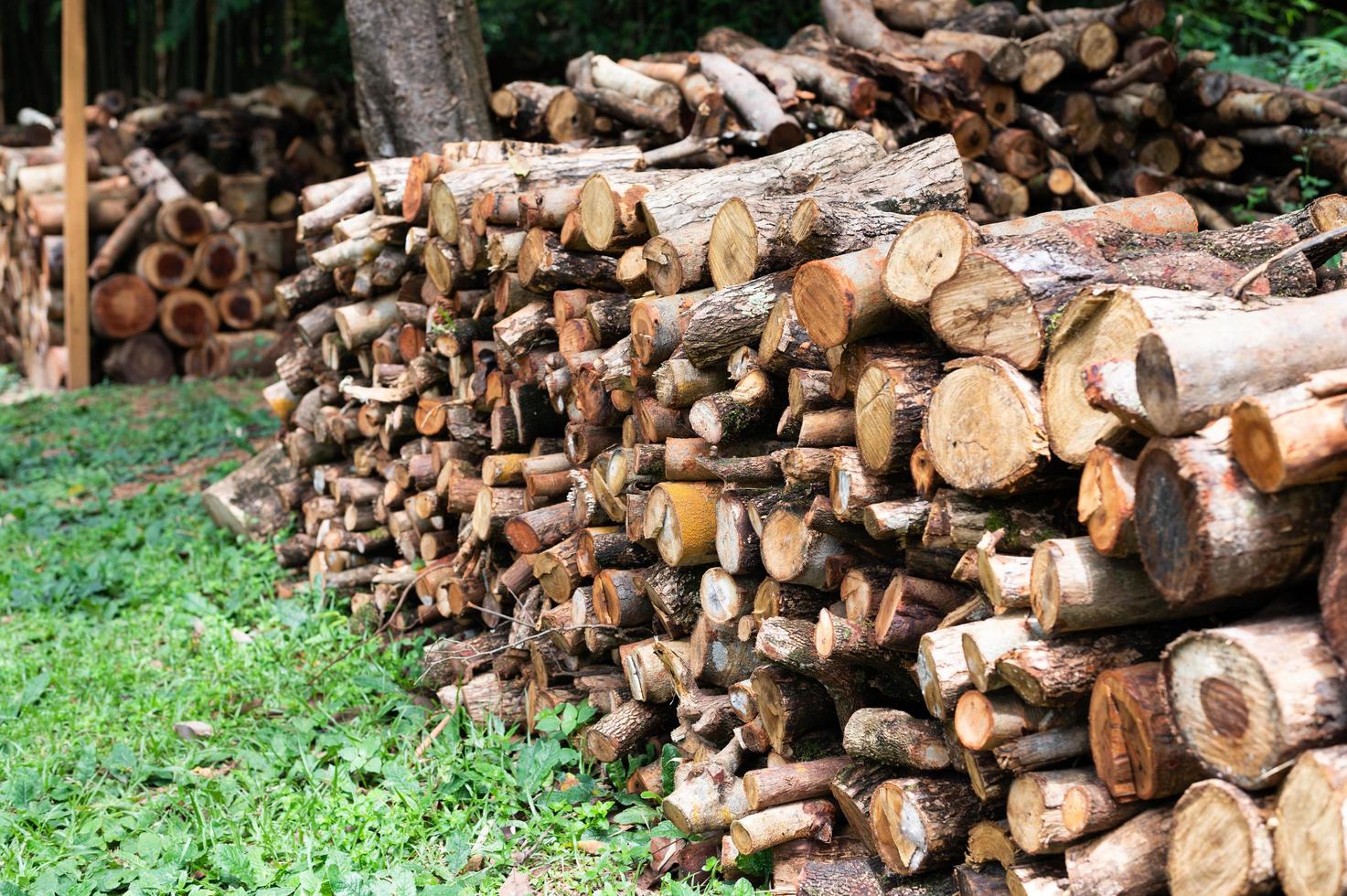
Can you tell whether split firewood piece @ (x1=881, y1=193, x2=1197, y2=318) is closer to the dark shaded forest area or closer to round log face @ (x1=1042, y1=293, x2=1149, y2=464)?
round log face @ (x1=1042, y1=293, x2=1149, y2=464)

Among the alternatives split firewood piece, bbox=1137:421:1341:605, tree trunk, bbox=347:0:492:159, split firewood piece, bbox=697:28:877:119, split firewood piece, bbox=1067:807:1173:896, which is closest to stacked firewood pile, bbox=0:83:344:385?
tree trunk, bbox=347:0:492:159

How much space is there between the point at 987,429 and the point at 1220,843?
828 mm

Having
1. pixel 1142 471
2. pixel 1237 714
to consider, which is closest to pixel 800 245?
pixel 1142 471

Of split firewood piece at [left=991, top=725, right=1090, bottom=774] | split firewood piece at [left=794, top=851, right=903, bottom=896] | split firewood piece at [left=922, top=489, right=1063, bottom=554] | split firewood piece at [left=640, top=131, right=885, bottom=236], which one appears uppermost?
split firewood piece at [left=640, top=131, right=885, bottom=236]

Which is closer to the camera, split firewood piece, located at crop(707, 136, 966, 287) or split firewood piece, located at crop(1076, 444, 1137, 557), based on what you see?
split firewood piece, located at crop(1076, 444, 1137, 557)

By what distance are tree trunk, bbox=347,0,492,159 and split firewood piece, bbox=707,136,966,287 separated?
3.86 m

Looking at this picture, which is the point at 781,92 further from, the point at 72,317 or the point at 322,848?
the point at 72,317

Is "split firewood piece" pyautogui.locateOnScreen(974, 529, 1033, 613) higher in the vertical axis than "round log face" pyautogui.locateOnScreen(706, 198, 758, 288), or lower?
lower

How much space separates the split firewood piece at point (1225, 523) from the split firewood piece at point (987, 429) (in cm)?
36

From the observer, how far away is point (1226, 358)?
6.09 feet

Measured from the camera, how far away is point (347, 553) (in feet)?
17.8

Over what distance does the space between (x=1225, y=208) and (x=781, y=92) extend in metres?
2.80

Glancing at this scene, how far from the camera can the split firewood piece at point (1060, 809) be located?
206 cm

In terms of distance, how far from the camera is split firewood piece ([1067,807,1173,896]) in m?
2.00
